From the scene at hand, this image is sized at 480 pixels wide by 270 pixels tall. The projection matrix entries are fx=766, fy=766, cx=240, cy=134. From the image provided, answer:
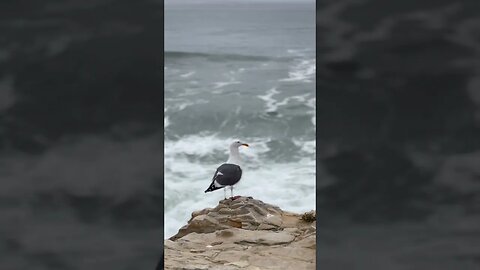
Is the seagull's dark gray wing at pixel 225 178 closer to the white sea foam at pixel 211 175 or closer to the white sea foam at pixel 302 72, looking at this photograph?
the white sea foam at pixel 211 175

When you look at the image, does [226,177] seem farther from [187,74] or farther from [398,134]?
[187,74]

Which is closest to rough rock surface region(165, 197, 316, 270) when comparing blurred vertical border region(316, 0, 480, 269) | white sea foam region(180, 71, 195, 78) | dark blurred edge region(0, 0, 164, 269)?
blurred vertical border region(316, 0, 480, 269)

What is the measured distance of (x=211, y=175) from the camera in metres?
12.1

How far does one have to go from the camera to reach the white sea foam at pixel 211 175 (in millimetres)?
10516

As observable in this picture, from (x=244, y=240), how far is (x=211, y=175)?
724 cm

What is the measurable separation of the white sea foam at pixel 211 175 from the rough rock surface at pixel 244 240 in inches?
160

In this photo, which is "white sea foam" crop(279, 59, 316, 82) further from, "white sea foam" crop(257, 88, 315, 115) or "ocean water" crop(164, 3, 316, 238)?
"white sea foam" crop(257, 88, 315, 115)

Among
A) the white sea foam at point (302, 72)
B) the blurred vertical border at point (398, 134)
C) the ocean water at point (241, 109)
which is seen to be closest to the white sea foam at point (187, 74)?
the ocean water at point (241, 109)

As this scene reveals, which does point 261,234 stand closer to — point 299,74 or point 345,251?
point 345,251

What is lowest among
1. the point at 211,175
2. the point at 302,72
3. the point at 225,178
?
the point at 225,178

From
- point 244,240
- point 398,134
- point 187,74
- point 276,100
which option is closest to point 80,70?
point 398,134

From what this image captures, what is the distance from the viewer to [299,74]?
17.5 metres

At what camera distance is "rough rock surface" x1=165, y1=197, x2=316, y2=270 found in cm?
451

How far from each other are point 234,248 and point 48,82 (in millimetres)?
1940
